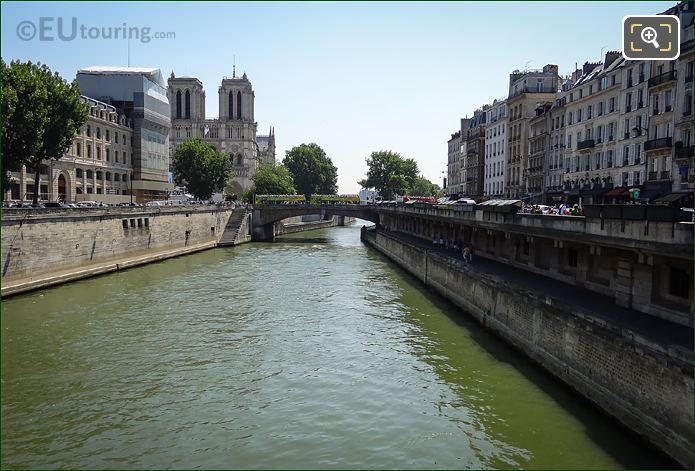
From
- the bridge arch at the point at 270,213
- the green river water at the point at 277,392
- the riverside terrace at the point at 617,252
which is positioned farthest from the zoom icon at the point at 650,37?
the bridge arch at the point at 270,213

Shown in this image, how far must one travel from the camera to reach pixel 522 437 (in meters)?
15.2

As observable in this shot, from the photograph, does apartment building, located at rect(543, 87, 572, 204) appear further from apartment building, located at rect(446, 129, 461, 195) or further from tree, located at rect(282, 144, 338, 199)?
tree, located at rect(282, 144, 338, 199)

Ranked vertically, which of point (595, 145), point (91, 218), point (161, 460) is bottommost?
point (161, 460)

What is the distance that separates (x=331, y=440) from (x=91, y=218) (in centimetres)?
3267

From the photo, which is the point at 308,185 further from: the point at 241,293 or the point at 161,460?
the point at 161,460

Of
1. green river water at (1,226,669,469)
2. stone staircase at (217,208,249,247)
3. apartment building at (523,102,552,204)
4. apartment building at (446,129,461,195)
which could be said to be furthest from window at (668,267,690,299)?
apartment building at (446,129,461,195)

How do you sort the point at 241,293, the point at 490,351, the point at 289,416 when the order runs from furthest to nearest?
1. the point at 241,293
2. the point at 490,351
3. the point at 289,416

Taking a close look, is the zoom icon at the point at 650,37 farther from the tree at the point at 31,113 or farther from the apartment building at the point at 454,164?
the apartment building at the point at 454,164

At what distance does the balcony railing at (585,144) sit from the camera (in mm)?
48906

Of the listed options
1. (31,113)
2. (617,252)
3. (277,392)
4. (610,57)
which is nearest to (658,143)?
(610,57)

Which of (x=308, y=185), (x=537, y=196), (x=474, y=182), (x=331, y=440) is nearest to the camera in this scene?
(x=331, y=440)

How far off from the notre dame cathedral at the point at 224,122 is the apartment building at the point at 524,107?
84987 mm

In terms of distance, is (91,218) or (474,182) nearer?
(91,218)

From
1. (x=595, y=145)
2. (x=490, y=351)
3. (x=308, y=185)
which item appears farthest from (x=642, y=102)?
(x=308, y=185)
